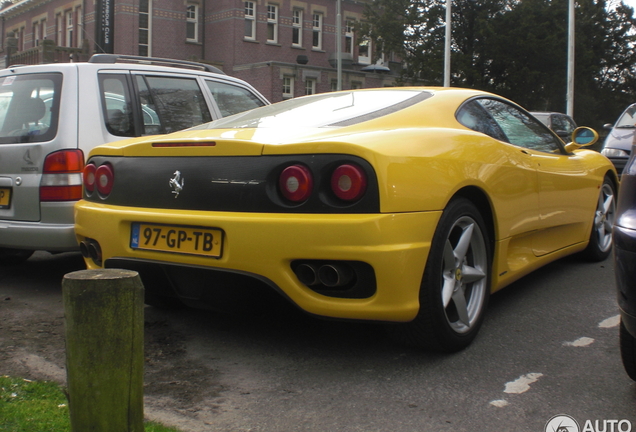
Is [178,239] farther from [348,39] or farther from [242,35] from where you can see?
[348,39]

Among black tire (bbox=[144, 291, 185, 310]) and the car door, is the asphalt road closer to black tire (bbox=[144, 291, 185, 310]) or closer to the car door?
black tire (bbox=[144, 291, 185, 310])

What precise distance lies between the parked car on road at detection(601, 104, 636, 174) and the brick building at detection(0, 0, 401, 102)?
2418cm

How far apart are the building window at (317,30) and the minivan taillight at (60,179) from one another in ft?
121

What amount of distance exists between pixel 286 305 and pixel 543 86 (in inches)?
1319

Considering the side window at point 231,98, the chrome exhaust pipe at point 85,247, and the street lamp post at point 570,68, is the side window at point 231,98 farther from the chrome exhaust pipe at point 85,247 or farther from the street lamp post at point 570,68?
the street lamp post at point 570,68

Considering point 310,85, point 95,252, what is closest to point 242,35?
point 310,85

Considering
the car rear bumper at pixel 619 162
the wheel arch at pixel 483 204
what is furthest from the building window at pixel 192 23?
the wheel arch at pixel 483 204

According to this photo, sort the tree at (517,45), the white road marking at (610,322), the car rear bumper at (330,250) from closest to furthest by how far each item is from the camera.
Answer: the car rear bumper at (330,250) → the white road marking at (610,322) → the tree at (517,45)

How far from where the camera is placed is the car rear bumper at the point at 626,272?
2514 millimetres

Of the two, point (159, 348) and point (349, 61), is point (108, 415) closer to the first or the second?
point (159, 348)

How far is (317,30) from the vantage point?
4053 centimetres

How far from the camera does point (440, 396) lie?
291 cm

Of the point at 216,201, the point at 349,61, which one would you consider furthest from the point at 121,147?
the point at 349,61

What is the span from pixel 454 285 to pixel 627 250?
1.03 meters
